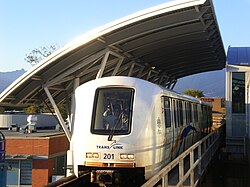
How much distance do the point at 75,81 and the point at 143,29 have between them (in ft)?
16.9

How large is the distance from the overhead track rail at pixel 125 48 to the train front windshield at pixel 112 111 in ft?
20.4

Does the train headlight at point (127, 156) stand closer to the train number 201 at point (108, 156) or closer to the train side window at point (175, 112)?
the train number 201 at point (108, 156)

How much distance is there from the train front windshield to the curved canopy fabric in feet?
20.4

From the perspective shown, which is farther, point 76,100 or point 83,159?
point 76,100

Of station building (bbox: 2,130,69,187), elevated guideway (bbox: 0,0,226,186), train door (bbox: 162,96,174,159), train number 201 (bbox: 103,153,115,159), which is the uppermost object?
elevated guideway (bbox: 0,0,226,186)

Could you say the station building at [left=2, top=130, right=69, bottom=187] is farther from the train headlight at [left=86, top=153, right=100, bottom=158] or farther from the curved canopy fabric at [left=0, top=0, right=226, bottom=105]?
the train headlight at [left=86, top=153, right=100, bottom=158]

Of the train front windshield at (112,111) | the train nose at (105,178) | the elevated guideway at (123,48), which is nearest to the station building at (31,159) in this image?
the elevated guideway at (123,48)

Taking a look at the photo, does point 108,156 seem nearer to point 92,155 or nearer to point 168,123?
point 92,155

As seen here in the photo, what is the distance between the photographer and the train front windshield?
10.9m

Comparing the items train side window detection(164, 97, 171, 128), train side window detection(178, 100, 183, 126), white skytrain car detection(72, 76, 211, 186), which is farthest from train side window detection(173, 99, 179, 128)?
white skytrain car detection(72, 76, 211, 186)

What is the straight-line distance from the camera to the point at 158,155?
37.9 ft

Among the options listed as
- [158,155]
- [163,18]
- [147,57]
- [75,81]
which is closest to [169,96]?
[158,155]

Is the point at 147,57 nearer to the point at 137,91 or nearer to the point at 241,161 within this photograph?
the point at 241,161

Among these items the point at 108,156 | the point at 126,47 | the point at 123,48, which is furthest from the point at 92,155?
the point at 126,47
